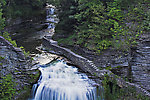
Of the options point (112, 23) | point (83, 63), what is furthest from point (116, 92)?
point (112, 23)

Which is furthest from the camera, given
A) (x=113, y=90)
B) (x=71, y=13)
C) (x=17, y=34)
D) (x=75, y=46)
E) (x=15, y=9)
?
(x=15, y=9)

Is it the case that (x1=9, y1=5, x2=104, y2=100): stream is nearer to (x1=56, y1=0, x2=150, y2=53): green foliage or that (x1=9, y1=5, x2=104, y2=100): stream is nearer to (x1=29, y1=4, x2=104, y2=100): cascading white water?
(x1=29, y1=4, x2=104, y2=100): cascading white water

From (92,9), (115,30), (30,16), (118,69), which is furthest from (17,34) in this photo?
(118,69)

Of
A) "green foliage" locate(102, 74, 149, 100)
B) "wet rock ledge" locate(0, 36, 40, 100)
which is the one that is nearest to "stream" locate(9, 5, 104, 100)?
"green foliage" locate(102, 74, 149, 100)

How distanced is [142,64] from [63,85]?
551 centimetres

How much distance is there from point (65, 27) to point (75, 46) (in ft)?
12.2

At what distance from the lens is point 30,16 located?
95.6ft

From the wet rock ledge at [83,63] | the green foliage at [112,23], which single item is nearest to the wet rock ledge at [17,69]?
the wet rock ledge at [83,63]

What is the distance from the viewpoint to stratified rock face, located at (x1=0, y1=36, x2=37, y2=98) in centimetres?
1123

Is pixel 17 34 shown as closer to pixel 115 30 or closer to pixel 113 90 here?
pixel 115 30

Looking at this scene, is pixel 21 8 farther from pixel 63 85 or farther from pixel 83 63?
pixel 63 85

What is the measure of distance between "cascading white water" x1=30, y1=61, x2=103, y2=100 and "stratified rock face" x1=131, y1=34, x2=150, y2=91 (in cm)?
301

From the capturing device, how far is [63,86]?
11.5 metres

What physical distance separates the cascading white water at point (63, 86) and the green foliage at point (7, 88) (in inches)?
56.6
